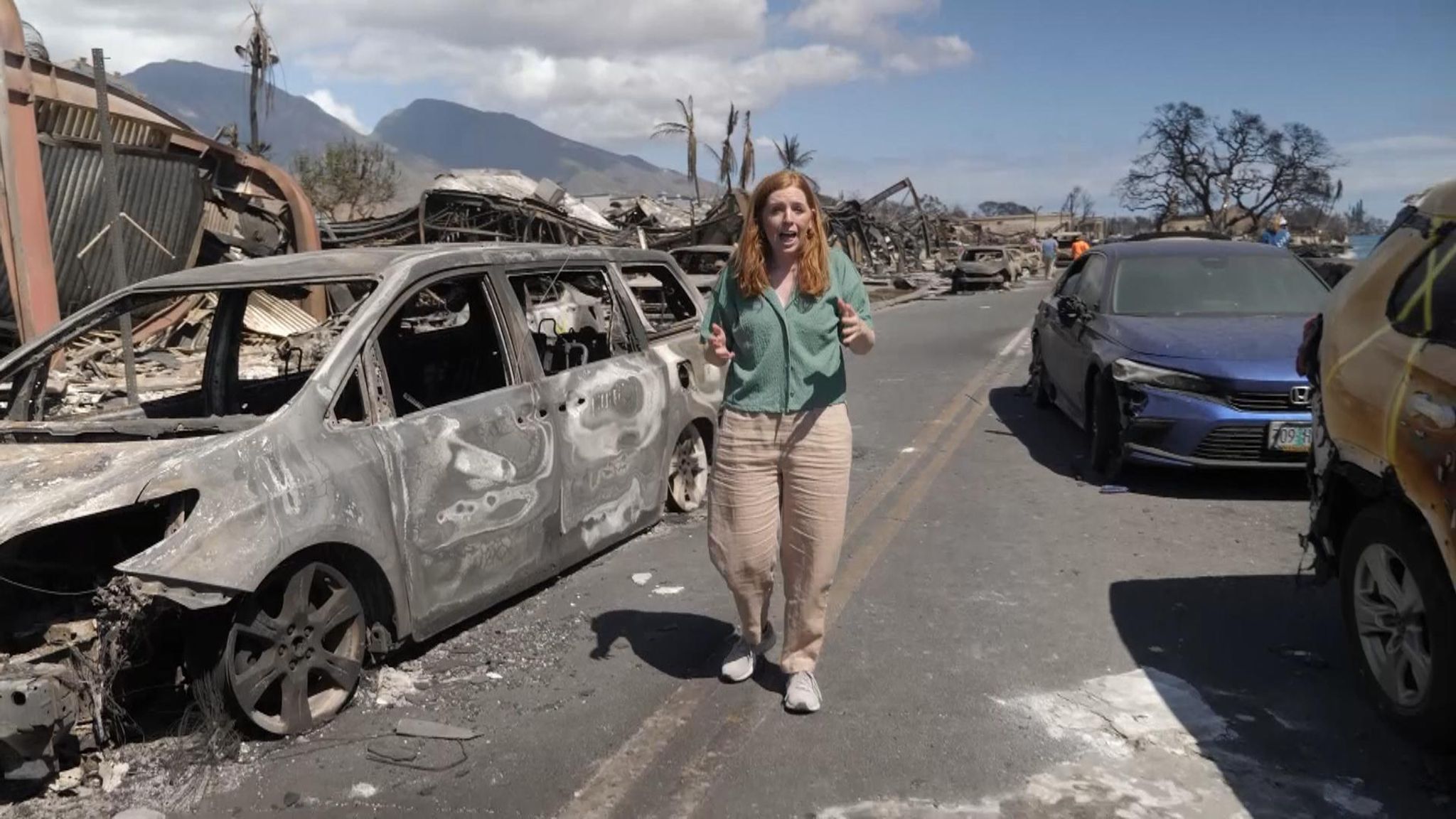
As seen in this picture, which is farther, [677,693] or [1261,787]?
[677,693]

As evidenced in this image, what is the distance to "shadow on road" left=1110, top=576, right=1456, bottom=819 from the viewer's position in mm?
3352

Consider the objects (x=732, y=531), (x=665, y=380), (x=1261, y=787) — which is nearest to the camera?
(x=1261, y=787)

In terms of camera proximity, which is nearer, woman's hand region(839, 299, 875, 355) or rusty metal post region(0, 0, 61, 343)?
woman's hand region(839, 299, 875, 355)

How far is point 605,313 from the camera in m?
6.34

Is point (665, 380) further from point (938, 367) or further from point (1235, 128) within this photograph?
point (1235, 128)

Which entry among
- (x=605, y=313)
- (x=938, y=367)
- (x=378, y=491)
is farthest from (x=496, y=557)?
(x=938, y=367)

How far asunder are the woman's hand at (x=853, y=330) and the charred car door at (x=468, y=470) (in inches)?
63.4

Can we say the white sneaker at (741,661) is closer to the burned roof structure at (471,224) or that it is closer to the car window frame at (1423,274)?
the car window frame at (1423,274)

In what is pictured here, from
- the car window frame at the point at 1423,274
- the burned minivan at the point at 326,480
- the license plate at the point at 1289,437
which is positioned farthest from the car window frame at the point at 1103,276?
the car window frame at the point at 1423,274

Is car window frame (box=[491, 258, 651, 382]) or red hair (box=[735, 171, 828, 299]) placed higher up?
red hair (box=[735, 171, 828, 299])

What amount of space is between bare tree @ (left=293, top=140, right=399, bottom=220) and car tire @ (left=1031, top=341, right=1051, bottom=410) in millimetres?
37109

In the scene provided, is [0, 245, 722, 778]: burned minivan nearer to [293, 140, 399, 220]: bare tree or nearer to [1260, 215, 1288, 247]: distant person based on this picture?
[1260, 215, 1288, 247]: distant person

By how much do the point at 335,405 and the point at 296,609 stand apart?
30.8 inches

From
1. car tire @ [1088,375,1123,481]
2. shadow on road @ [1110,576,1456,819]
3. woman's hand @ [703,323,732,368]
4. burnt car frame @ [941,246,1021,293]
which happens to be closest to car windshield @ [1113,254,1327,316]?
car tire @ [1088,375,1123,481]
